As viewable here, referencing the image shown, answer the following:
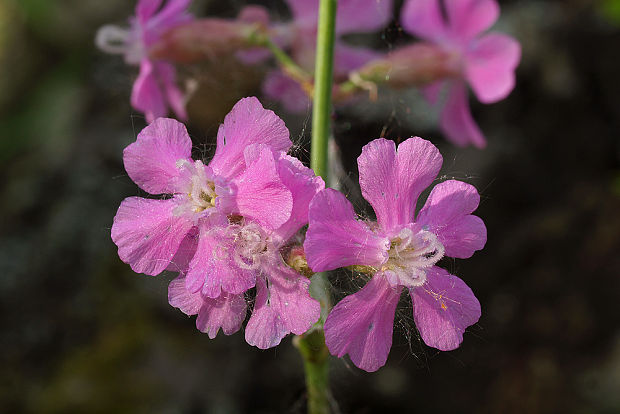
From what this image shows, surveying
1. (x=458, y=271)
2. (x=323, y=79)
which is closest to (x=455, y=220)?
(x=323, y=79)

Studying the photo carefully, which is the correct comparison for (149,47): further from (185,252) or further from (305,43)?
(185,252)

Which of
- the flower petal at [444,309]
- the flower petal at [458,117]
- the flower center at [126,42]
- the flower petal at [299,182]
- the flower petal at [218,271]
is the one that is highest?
the flower petal at [299,182]

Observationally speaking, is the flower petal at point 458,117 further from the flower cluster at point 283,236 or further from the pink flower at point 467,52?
the flower cluster at point 283,236

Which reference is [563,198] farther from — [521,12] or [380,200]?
[380,200]

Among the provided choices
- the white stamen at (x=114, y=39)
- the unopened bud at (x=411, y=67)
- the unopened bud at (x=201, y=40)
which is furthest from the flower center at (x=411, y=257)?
the white stamen at (x=114, y=39)

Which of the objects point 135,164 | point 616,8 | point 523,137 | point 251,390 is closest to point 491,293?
point 523,137

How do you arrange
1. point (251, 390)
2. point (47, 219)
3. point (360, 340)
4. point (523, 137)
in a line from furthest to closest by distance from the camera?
point (47, 219) → point (523, 137) → point (251, 390) → point (360, 340)

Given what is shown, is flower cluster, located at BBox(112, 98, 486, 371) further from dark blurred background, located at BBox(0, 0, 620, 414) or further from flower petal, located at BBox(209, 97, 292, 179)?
dark blurred background, located at BBox(0, 0, 620, 414)
